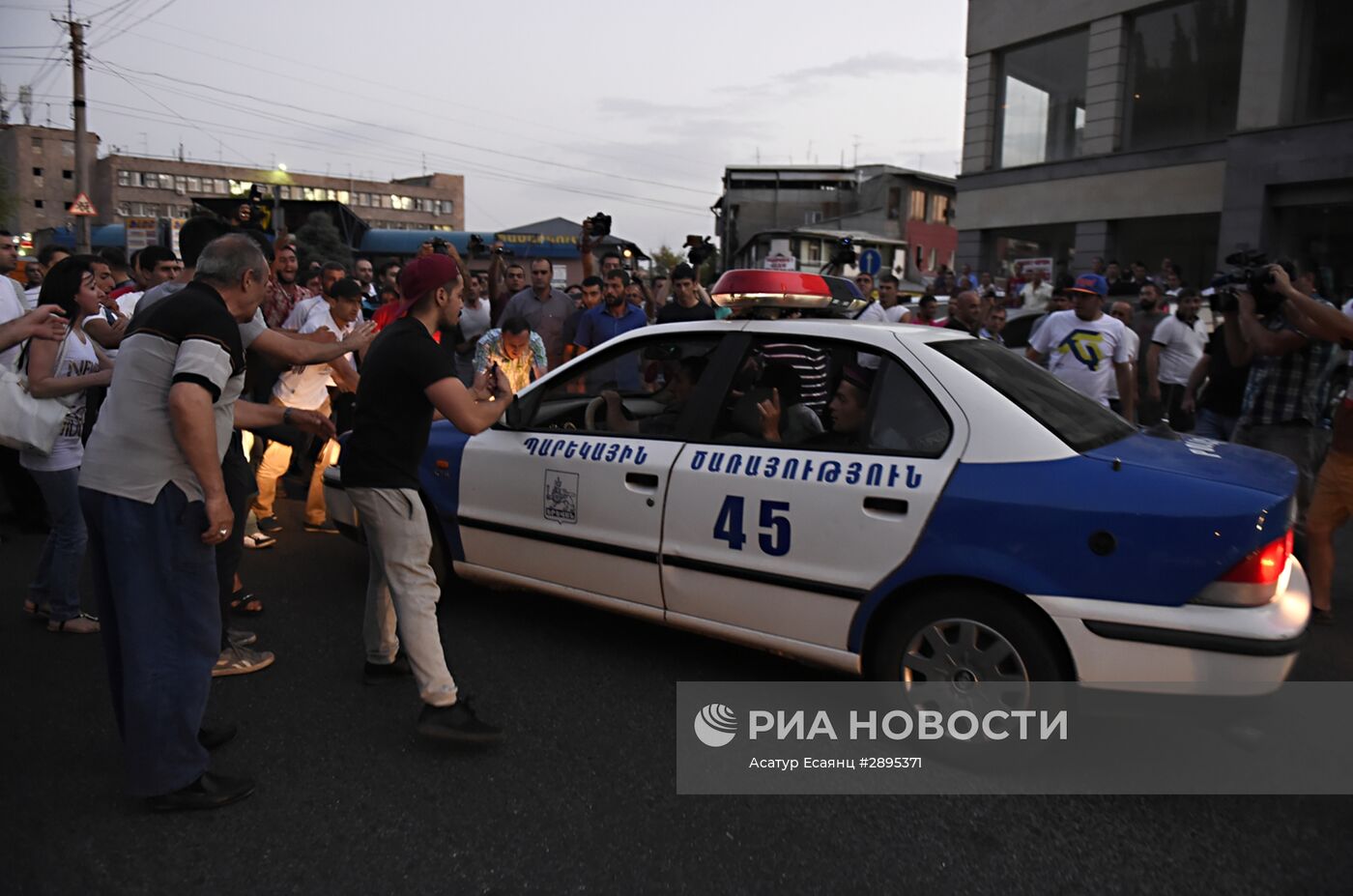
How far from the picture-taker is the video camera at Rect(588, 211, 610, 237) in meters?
9.34

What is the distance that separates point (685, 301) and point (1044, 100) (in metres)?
17.6

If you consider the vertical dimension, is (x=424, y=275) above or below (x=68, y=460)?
above

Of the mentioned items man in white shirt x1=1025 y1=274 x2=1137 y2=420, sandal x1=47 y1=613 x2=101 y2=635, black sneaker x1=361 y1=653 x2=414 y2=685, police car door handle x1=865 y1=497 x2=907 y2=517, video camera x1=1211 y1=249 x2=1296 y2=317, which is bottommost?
sandal x1=47 y1=613 x2=101 y2=635

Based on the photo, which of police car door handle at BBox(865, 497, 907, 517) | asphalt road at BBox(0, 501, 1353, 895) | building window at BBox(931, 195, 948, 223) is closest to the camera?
asphalt road at BBox(0, 501, 1353, 895)

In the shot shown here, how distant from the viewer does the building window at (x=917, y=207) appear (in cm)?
6322

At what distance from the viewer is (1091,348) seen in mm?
6785

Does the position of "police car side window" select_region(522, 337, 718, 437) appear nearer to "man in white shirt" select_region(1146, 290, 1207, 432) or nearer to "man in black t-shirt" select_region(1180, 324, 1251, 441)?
"man in black t-shirt" select_region(1180, 324, 1251, 441)

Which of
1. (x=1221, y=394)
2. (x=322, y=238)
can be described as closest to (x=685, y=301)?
(x=1221, y=394)

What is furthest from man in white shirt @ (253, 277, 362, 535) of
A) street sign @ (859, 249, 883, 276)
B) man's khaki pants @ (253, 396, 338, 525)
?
street sign @ (859, 249, 883, 276)

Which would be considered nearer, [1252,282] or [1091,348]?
[1252,282]

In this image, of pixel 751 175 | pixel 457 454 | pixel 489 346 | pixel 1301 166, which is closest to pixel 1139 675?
pixel 457 454

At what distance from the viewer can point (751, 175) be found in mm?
80000

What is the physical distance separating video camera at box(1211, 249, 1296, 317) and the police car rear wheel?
2.60 m

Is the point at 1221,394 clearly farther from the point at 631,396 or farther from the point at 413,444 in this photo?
the point at 413,444
